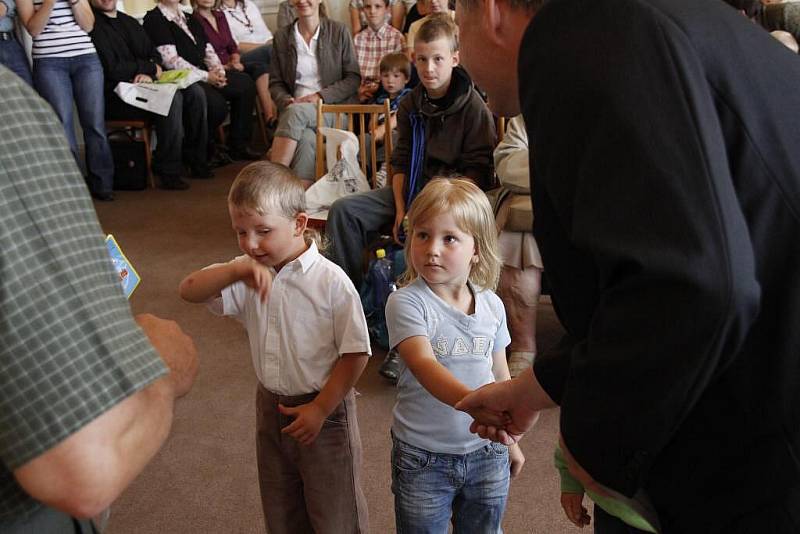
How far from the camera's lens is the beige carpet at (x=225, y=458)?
7.81 feet

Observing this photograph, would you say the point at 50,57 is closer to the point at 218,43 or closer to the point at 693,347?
the point at 218,43

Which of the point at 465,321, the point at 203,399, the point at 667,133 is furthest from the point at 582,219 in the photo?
the point at 203,399

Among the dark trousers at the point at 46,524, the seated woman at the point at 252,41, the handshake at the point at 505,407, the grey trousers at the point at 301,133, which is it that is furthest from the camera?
the seated woman at the point at 252,41

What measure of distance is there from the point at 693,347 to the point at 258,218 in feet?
3.76

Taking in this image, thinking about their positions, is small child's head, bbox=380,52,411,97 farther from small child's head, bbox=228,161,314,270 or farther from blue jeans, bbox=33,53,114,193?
small child's head, bbox=228,161,314,270

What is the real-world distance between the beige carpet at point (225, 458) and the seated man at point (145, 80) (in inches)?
96.3

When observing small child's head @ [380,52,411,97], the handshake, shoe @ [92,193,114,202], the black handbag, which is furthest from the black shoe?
the handshake

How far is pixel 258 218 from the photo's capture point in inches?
67.9

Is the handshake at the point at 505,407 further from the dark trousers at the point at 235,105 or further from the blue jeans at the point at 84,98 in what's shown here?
the dark trousers at the point at 235,105

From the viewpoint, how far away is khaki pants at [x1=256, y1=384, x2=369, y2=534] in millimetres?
1771

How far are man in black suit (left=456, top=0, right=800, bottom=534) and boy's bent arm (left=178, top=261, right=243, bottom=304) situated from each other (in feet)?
2.96

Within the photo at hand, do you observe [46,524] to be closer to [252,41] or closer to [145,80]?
[145,80]

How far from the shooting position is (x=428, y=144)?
3.67m

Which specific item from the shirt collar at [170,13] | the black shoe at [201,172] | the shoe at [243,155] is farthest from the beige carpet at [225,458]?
the shoe at [243,155]
